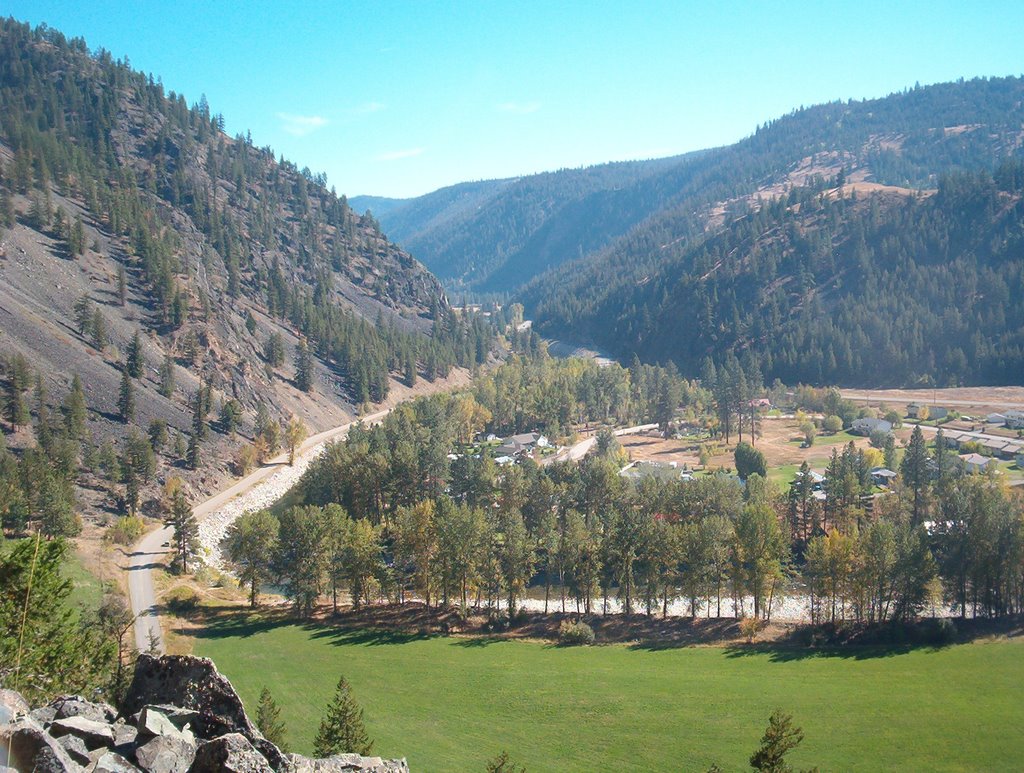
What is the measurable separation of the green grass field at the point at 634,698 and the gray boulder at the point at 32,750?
25915mm

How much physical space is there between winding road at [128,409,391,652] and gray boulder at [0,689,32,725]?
18.6 meters

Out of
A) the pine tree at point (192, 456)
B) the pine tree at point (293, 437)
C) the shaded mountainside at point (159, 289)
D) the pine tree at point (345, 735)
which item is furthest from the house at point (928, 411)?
the pine tree at point (345, 735)

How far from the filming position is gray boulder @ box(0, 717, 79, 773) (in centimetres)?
989

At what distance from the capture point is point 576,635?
168 ft

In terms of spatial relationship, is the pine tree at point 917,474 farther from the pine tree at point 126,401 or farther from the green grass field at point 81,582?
the pine tree at point 126,401

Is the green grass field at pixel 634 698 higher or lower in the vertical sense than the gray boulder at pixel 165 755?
lower

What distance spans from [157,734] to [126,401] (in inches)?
3325

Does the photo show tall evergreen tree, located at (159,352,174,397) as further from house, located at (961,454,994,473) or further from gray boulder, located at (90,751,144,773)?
house, located at (961,454,994,473)

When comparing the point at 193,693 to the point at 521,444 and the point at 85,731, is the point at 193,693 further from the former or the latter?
the point at 521,444

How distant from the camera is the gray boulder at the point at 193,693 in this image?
1361cm

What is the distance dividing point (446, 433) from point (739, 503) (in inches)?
1735

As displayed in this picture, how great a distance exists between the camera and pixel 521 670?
148 ft

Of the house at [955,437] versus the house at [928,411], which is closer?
the house at [955,437]

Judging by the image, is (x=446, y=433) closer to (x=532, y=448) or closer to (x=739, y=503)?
(x=532, y=448)
